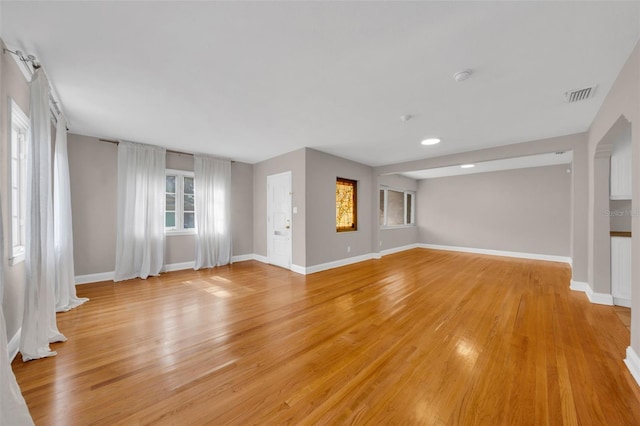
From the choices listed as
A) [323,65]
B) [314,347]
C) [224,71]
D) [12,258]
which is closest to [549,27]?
[323,65]

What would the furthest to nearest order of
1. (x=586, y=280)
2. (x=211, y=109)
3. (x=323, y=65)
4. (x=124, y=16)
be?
(x=586, y=280) → (x=211, y=109) → (x=323, y=65) → (x=124, y=16)

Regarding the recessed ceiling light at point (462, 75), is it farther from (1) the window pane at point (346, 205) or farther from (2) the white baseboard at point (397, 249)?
(2) the white baseboard at point (397, 249)

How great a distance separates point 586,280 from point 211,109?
19.8 feet

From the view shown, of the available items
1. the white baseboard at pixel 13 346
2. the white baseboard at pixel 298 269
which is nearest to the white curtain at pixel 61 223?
the white baseboard at pixel 13 346

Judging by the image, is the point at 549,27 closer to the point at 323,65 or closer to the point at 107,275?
the point at 323,65

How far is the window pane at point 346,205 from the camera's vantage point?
5582 millimetres

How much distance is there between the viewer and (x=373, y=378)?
1.72 metres

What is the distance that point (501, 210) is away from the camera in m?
6.80

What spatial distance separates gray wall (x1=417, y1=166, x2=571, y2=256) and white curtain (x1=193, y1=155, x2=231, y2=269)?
21.5 feet

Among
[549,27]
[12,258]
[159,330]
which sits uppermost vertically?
[549,27]

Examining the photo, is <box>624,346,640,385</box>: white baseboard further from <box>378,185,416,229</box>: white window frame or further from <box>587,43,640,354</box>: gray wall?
<box>378,185,416,229</box>: white window frame

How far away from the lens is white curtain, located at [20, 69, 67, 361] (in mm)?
1978

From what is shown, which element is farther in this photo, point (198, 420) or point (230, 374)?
point (230, 374)

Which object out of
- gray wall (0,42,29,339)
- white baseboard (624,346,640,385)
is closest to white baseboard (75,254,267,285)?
gray wall (0,42,29,339)
